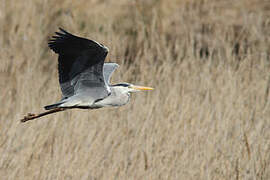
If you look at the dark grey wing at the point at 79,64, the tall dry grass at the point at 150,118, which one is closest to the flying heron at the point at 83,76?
the dark grey wing at the point at 79,64

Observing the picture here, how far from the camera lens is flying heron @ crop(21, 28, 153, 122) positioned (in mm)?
4023

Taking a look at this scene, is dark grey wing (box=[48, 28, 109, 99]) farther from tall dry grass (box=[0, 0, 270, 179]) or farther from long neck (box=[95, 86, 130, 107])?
tall dry grass (box=[0, 0, 270, 179])

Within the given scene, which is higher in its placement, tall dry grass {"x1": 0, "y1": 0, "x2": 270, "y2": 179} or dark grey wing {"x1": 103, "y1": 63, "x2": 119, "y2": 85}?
dark grey wing {"x1": 103, "y1": 63, "x2": 119, "y2": 85}

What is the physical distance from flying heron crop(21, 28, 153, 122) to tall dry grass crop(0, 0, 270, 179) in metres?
0.45

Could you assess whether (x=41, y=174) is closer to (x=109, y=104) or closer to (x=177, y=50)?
(x=109, y=104)

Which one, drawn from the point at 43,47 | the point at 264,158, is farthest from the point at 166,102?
→ the point at 43,47

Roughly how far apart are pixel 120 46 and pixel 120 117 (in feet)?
4.40

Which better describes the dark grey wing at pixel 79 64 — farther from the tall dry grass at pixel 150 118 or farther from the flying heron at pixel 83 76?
the tall dry grass at pixel 150 118

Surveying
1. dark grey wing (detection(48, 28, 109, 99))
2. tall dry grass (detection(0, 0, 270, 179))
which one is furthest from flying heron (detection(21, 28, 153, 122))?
tall dry grass (detection(0, 0, 270, 179))

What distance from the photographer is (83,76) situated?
4262mm

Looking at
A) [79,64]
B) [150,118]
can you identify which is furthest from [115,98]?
[150,118]

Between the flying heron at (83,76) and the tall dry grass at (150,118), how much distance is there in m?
0.45

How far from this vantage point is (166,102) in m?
5.30

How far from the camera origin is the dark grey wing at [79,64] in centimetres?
400
